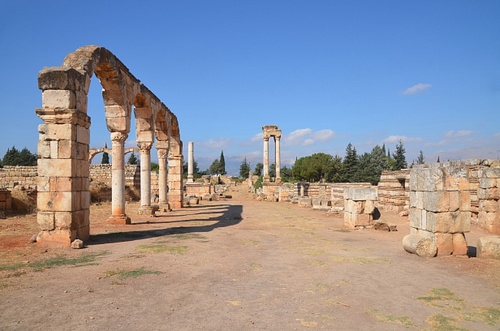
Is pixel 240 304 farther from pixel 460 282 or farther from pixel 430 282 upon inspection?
pixel 460 282

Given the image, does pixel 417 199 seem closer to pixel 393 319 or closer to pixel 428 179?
pixel 428 179

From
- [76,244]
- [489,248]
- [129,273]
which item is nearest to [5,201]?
[76,244]

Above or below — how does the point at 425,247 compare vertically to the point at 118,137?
below

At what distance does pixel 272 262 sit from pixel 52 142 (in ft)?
19.0

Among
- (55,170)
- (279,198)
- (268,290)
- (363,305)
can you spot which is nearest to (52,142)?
(55,170)

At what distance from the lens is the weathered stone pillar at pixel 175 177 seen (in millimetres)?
22156

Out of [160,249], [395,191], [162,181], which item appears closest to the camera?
[160,249]

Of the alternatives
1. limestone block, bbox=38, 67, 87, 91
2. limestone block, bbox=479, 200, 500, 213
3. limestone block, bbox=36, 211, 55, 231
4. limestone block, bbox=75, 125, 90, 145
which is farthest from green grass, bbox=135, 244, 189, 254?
limestone block, bbox=479, 200, 500, 213

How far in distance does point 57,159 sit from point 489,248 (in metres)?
9.68

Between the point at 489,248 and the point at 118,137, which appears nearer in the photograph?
the point at 489,248

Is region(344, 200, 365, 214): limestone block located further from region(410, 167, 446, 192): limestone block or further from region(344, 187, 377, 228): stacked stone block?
region(410, 167, 446, 192): limestone block

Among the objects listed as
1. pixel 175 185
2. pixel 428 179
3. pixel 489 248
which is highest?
pixel 428 179

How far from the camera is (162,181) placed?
65.1ft

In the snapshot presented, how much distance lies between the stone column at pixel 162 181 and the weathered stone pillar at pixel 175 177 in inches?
86.2
